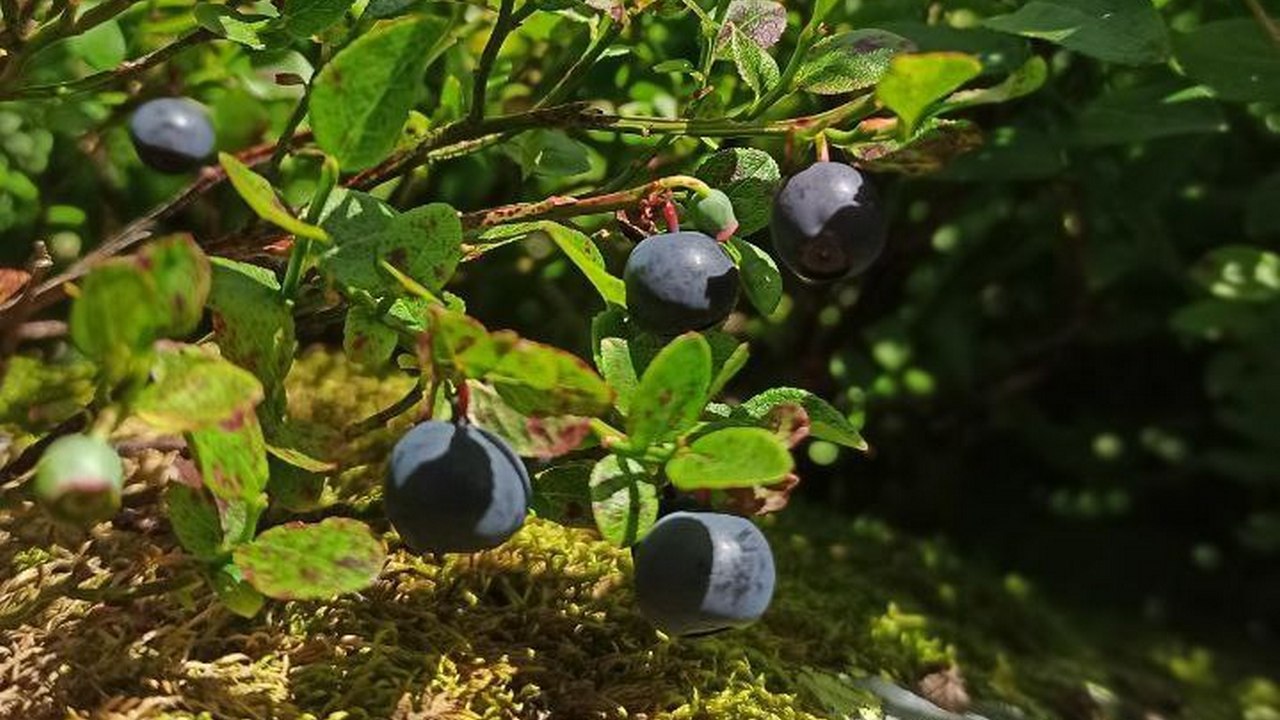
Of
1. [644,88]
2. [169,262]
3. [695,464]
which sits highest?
[169,262]

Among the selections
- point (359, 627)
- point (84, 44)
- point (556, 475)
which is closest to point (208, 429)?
point (556, 475)

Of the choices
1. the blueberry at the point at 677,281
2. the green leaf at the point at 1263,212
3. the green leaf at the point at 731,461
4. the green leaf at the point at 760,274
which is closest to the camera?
the green leaf at the point at 731,461

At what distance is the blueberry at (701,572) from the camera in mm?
953

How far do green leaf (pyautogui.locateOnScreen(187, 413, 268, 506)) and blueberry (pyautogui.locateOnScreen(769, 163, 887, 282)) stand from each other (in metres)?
0.38

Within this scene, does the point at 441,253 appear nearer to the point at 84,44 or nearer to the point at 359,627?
the point at 359,627

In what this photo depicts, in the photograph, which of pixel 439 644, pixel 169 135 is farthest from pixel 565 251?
pixel 169 135

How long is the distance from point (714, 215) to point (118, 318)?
43 cm

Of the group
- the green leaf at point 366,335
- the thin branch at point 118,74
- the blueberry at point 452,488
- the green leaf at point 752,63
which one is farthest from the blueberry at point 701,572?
the thin branch at point 118,74

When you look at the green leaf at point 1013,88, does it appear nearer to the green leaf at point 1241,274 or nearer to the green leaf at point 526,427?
the green leaf at point 526,427

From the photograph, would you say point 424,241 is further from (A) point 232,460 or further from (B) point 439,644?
(B) point 439,644

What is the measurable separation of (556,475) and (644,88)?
2.14 feet

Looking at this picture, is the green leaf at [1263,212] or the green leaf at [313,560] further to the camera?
the green leaf at [1263,212]

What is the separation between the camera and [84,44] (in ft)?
4.61

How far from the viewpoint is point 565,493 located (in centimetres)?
104
